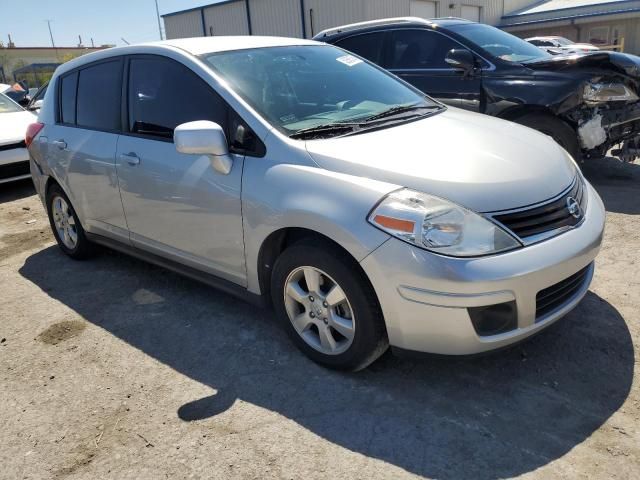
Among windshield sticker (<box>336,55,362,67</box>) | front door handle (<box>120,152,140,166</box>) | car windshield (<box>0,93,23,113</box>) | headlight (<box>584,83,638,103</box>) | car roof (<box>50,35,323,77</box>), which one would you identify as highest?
car roof (<box>50,35,323,77</box>)

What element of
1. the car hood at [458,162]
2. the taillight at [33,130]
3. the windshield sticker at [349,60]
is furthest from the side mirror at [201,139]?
the taillight at [33,130]

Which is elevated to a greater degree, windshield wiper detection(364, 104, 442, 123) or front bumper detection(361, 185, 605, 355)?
windshield wiper detection(364, 104, 442, 123)

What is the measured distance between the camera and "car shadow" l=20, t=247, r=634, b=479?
237 cm

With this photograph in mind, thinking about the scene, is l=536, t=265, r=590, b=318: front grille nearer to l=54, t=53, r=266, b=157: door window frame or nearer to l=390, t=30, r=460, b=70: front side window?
l=54, t=53, r=266, b=157: door window frame

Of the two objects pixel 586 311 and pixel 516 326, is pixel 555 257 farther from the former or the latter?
pixel 586 311

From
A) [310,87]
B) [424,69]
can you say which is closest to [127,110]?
[310,87]

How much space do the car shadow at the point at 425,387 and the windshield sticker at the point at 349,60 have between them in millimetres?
1843

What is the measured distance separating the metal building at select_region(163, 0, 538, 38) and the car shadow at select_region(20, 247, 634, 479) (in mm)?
23822

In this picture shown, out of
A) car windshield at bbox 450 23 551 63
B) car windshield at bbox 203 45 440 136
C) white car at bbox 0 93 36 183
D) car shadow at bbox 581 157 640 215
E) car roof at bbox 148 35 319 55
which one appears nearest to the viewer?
car windshield at bbox 203 45 440 136

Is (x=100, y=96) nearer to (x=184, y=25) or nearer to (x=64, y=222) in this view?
(x=64, y=222)

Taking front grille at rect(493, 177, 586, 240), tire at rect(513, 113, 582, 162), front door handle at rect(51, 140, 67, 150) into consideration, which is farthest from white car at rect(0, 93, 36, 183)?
front grille at rect(493, 177, 586, 240)

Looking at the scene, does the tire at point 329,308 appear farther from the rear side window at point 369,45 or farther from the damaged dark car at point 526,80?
the rear side window at point 369,45

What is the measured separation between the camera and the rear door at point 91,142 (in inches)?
157

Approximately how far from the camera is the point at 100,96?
164 inches
